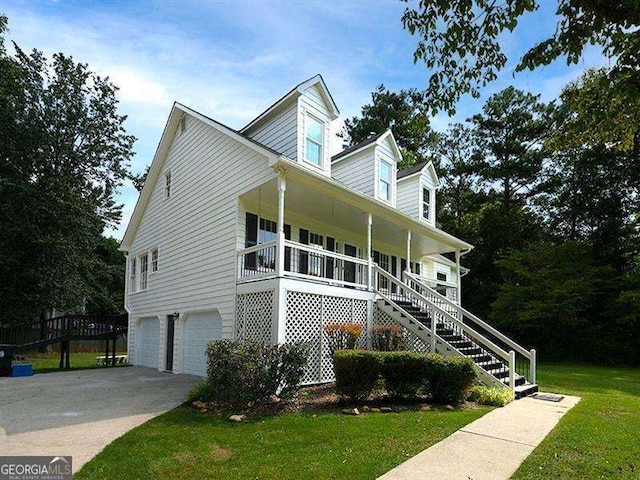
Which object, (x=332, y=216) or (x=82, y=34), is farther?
(x=332, y=216)

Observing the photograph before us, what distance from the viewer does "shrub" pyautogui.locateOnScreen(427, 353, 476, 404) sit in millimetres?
8609

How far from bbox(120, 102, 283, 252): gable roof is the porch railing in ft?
7.71

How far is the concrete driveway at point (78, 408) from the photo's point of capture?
6086mm

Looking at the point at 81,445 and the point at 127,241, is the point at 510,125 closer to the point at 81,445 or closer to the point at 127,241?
the point at 127,241

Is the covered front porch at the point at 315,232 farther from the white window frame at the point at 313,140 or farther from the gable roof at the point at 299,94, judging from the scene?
the gable roof at the point at 299,94

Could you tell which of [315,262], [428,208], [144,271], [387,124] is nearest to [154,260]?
[144,271]

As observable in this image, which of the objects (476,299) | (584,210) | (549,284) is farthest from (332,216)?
(584,210)

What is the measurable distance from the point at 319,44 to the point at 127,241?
15830mm

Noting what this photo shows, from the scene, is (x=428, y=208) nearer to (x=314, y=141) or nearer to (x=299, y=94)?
(x=314, y=141)

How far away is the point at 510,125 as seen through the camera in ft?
104

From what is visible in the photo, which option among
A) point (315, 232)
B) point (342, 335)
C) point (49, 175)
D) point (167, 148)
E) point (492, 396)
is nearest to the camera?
point (492, 396)

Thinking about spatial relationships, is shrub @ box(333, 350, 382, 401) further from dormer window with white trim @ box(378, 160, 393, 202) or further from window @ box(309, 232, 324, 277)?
dormer window with white trim @ box(378, 160, 393, 202)

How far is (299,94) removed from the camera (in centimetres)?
1259

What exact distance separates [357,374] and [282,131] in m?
7.49
